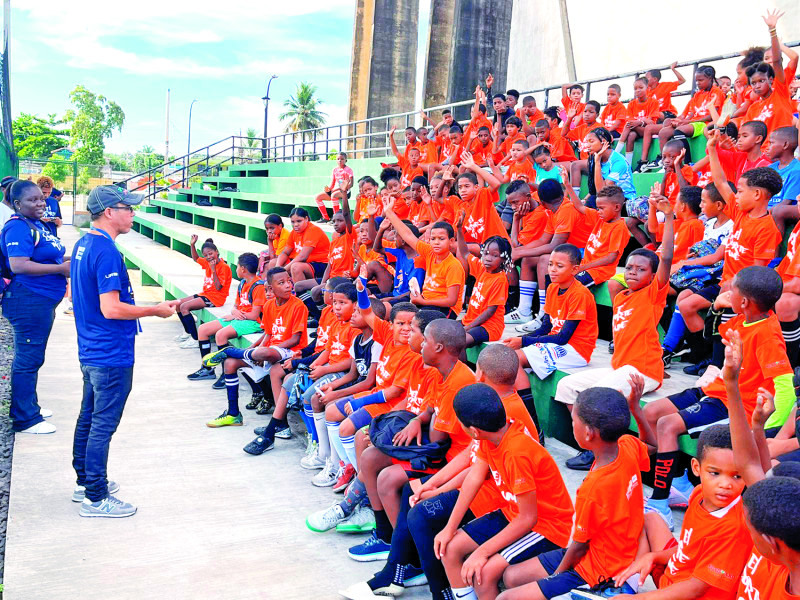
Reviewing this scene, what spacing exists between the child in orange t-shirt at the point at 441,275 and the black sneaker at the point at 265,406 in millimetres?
1714

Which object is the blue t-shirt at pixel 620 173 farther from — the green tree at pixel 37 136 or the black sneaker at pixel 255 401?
the green tree at pixel 37 136

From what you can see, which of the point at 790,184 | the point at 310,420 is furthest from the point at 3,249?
the point at 790,184

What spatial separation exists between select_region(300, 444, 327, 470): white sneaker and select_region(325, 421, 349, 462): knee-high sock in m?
0.37

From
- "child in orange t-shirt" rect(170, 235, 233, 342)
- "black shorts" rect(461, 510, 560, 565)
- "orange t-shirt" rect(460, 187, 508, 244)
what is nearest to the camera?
"black shorts" rect(461, 510, 560, 565)

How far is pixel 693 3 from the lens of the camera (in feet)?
39.3

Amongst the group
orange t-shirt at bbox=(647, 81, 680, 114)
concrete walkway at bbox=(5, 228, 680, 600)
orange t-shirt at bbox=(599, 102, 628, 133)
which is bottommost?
concrete walkway at bbox=(5, 228, 680, 600)

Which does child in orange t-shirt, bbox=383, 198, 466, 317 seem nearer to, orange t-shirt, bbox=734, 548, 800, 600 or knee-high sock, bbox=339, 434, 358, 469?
knee-high sock, bbox=339, 434, 358, 469

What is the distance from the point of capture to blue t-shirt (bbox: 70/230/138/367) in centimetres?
433

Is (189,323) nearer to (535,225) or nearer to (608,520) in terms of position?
(535,225)

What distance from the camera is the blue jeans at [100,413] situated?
439 centimetres

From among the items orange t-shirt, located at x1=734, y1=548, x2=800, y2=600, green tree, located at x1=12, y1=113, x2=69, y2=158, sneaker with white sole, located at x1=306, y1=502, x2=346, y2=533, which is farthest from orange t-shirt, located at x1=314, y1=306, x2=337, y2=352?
green tree, located at x1=12, y1=113, x2=69, y2=158

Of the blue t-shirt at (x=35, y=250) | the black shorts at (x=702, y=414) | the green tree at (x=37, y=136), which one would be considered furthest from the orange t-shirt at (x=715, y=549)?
the green tree at (x=37, y=136)

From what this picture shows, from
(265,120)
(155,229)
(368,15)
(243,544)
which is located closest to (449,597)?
(243,544)

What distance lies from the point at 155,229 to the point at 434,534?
16655mm
